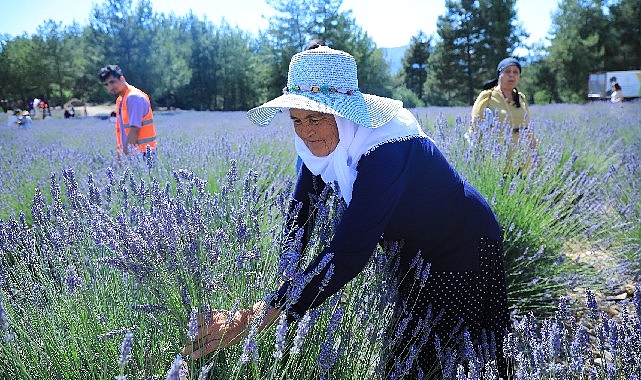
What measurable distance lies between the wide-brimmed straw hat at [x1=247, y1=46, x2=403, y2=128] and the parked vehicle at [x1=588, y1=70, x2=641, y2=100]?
28649mm

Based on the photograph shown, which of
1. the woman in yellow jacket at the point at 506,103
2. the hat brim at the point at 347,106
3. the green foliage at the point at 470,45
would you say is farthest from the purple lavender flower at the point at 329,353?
the green foliage at the point at 470,45

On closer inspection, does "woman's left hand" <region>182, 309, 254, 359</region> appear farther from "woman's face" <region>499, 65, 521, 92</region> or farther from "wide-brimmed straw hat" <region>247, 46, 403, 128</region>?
"woman's face" <region>499, 65, 521, 92</region>

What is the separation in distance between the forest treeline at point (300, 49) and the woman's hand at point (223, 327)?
2979cm

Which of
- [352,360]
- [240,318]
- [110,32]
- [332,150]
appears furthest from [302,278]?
[110,32]

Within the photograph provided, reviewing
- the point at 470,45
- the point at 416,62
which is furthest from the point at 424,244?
the point at 416,62

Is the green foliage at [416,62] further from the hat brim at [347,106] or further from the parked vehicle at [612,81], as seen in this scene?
the hat brim at [347,106]

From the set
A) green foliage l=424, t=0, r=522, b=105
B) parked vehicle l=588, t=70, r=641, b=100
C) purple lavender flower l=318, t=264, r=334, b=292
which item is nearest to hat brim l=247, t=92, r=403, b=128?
purple lavender flower l=318, t=264, r=334, b=292

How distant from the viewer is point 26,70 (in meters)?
33.8

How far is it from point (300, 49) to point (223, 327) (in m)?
34.7

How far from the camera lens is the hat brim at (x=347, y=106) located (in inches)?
52.2

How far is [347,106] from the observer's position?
1378mm

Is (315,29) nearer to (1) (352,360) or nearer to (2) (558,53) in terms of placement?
(2) (558,53)

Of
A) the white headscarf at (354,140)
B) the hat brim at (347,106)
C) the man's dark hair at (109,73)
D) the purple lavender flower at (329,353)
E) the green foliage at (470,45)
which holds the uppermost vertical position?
the green foliage at (470,45)

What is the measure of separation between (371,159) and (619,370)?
2.50 feet
